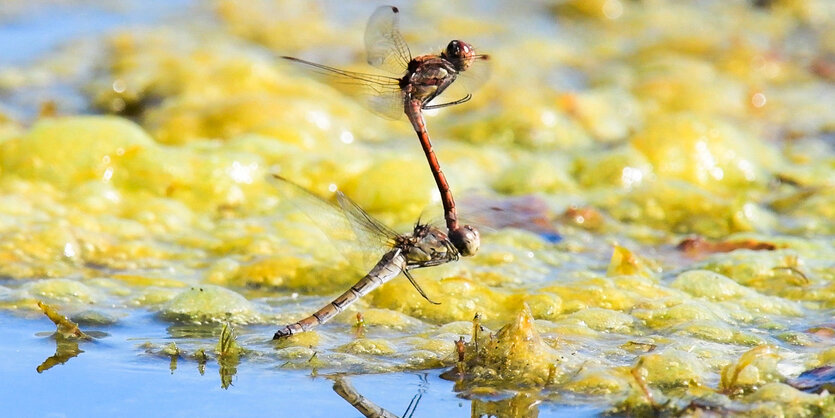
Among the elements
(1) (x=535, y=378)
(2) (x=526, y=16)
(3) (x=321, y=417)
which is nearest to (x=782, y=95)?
(2) (x=526, y=16)

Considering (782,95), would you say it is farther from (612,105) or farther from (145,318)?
(145,318)

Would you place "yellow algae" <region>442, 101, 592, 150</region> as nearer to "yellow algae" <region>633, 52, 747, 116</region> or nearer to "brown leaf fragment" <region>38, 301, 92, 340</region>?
"yellow algae" <region>633, 52, 747, 116</region>

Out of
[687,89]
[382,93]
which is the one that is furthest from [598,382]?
[687,89]

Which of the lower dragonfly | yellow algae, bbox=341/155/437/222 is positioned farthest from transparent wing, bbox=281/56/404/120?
yellow algae, bbox=341/155/437/222

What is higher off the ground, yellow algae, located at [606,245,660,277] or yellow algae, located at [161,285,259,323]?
yellow algae, located at [606,245,660,277]

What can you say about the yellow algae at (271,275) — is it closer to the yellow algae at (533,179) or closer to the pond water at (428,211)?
the pond water at (428,211)

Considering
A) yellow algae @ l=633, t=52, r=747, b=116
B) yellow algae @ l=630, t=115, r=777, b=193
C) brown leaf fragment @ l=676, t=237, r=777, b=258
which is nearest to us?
brown leaf fragment @ l=676, t=237, r=777, b=258

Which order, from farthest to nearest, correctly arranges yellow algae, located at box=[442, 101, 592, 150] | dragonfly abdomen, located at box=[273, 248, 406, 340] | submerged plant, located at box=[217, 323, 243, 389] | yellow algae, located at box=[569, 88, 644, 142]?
yellow algae, located at box=[569, 88, 644, 142] → yellow algae, located at box=[442, 101, 592, 150] → dragonfly abdomen, located at box=[273, 248, 406, 340] → submerged plant, located at box=[217, 323, 243, 389]

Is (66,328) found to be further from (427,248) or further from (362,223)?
(427,248)
